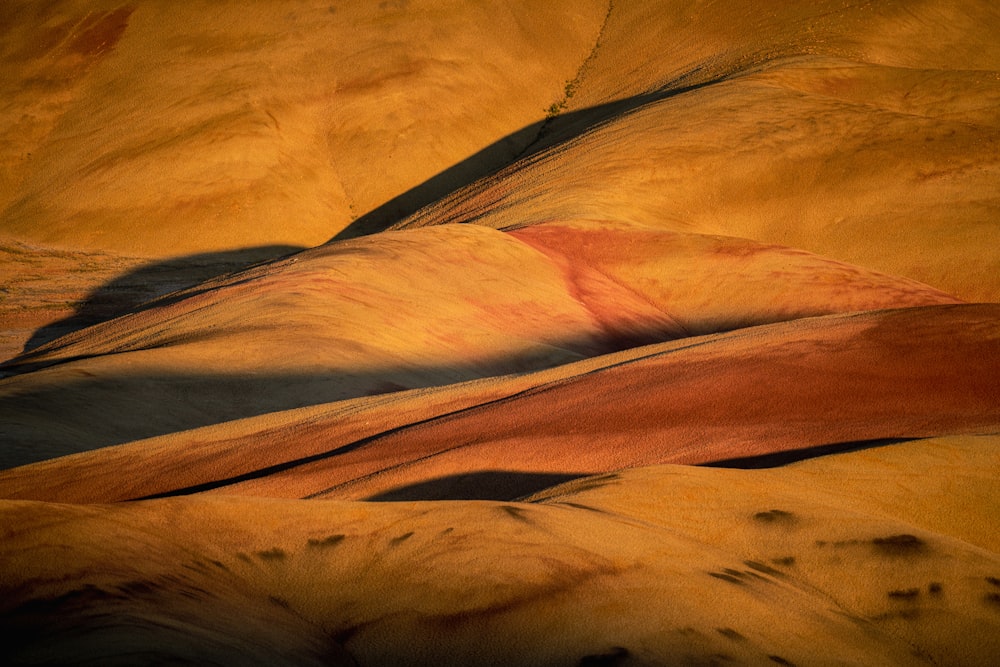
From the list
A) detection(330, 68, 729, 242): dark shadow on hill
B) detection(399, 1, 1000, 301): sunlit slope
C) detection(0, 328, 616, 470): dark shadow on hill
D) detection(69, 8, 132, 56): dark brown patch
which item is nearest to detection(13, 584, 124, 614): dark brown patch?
detection(0, 328, 616, 470): dark shadow on hill

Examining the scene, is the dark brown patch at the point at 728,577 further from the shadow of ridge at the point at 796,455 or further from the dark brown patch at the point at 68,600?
the dark brown patch at the point at 68,600

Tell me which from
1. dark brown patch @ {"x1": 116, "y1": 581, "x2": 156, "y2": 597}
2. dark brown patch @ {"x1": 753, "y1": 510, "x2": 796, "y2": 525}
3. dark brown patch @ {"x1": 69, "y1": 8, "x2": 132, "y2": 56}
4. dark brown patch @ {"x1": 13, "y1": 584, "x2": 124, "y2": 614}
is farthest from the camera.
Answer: dark brown patch @ {"x1": 69, "y1": 8, "x2": 132, "y2": 56}

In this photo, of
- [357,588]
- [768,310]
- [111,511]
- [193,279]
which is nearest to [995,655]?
[357,588]

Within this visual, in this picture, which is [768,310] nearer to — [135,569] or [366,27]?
[135,569]

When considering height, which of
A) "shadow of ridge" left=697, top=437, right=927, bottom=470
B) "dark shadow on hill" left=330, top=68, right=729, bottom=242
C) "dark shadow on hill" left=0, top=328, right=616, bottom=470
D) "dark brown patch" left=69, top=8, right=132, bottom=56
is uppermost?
"dark brown patch" left=69, top=8, right=132, bottom=56

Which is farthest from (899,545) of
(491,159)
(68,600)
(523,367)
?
(491,159)

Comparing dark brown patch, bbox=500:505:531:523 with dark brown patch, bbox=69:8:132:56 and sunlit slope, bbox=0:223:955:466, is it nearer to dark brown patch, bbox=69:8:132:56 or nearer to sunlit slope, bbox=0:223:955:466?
sunlit slope, bbox=0:223:955:466

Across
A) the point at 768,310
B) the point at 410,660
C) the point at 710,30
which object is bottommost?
the point at 410,660
